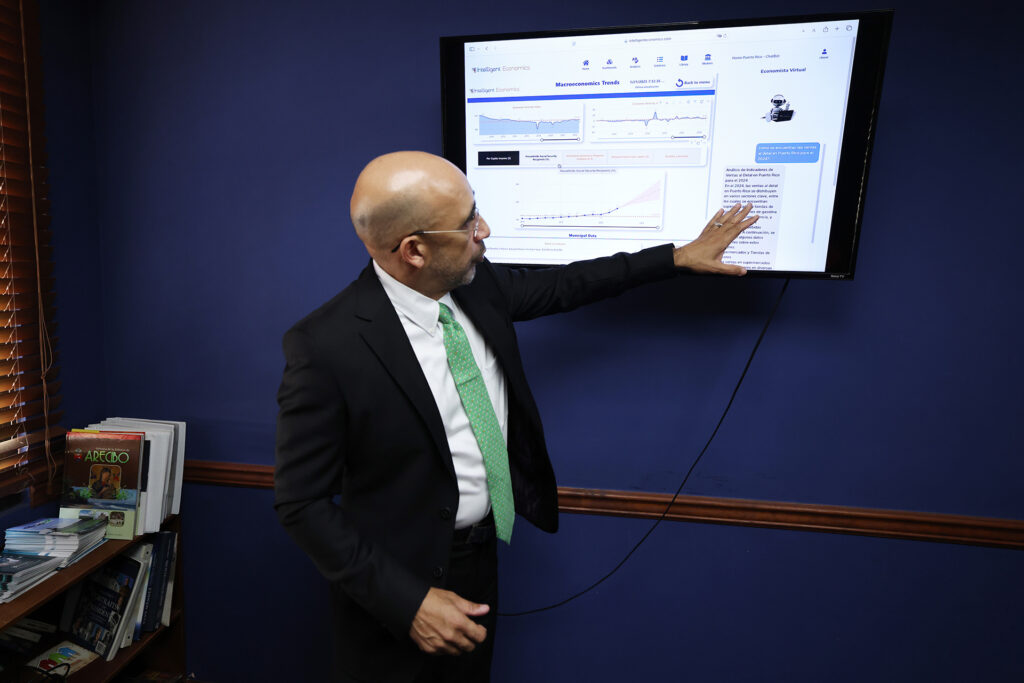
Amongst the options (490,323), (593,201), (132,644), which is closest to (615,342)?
(593,201)

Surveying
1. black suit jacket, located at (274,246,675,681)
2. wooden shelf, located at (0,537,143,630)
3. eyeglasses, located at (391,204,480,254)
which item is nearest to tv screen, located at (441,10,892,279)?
black suit jacket, located at (274,246,675,681)

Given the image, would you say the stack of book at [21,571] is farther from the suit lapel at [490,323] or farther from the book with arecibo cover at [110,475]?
the suit lapel at [490,323]

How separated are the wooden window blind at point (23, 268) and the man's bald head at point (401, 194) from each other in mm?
1295

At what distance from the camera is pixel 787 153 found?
4.92ft

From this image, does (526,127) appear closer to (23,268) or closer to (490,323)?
(490,323)

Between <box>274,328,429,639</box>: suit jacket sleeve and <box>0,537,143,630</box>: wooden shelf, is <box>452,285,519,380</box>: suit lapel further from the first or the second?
<box>0,537,143,630</box>: wooden shelf

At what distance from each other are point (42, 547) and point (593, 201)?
1.87 metres

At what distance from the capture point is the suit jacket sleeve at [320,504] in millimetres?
1156

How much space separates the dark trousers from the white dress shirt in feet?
0.16

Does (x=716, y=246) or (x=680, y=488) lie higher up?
(x=716, y=246)

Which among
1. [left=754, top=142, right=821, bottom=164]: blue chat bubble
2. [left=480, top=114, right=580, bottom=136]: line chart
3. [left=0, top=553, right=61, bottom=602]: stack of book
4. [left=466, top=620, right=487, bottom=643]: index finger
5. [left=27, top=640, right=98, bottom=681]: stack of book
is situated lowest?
[left=27, top=640, right=98, bottom=681]: stack of book

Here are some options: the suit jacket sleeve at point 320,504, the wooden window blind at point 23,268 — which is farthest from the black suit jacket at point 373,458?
the wooden window blind at point 23,268

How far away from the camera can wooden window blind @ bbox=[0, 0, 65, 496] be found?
1.75m

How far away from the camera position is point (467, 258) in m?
1.30
